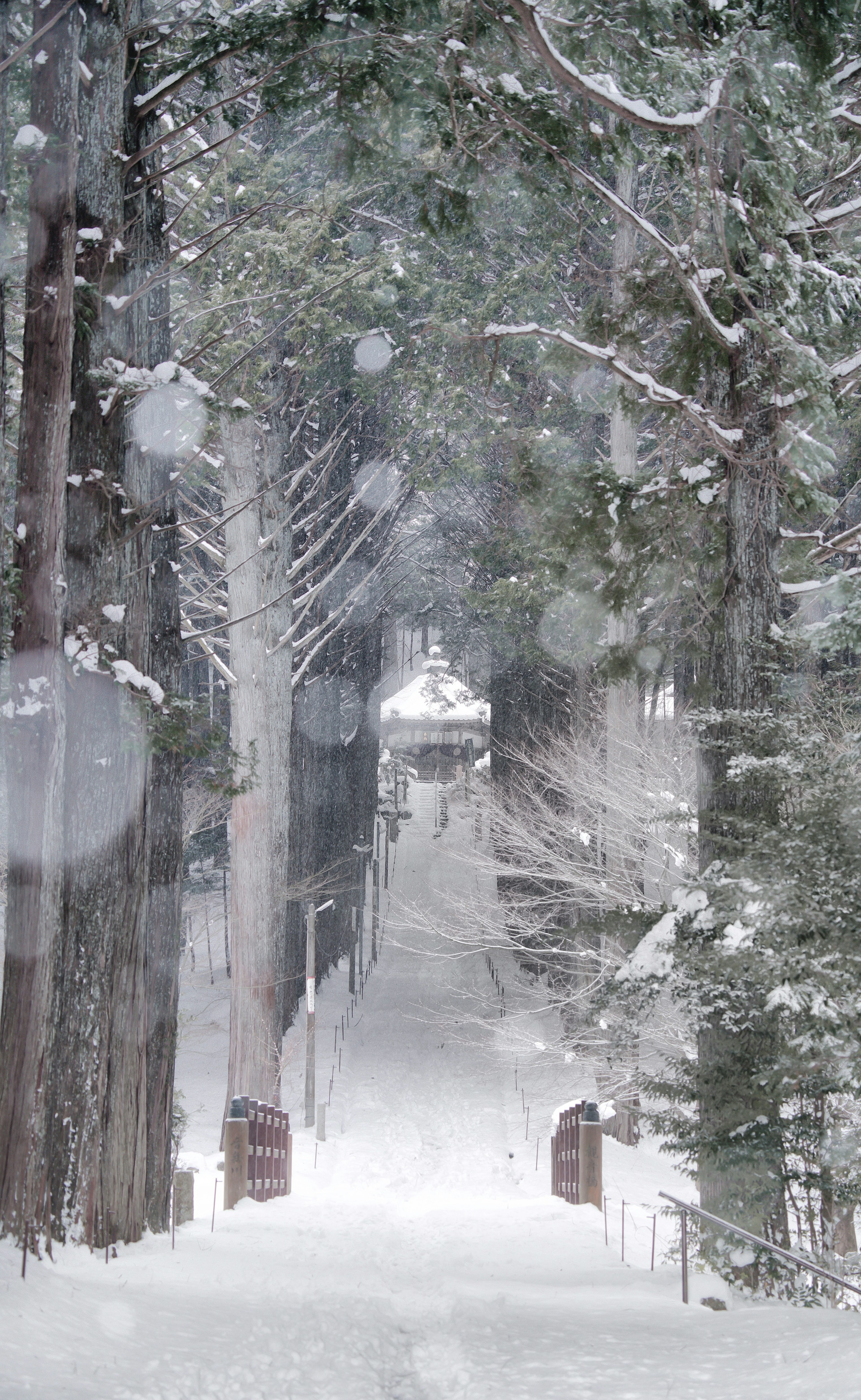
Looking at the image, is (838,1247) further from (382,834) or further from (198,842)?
(382,834)

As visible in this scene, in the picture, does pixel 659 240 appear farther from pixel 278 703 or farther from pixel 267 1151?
pixel 267 1151

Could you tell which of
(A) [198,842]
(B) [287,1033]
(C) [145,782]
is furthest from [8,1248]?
(A) [198,842]

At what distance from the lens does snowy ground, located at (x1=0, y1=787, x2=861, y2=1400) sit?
4.34 m

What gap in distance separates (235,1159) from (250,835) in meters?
5.28

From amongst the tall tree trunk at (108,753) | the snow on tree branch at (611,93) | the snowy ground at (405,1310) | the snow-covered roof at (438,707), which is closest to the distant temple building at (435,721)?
the snow-covered roof at (438,707)

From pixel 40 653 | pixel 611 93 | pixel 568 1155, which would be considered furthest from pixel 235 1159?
pixel 611 93

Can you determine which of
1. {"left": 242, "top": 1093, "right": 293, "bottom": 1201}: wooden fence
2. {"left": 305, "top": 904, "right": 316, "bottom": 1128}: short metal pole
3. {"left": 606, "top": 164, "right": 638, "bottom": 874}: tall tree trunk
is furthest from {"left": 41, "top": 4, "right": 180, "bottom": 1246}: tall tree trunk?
{"left": 305, "top": 904, "right": 316, "bottom": 1128}: short metal pole

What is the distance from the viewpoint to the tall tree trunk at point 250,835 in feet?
44.5

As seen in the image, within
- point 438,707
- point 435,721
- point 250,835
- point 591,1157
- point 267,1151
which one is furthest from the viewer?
point 438,707

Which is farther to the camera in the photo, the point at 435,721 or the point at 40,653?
the point at 435,721

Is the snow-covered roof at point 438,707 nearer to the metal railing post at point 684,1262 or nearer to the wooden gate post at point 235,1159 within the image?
the wooden gate post at point 235,1159

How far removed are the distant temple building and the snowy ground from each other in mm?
25399

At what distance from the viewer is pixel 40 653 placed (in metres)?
5.67

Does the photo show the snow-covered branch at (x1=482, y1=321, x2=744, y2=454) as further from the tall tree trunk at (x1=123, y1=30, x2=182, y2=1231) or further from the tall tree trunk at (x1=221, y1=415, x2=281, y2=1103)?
the tall tree trunk at (x1=221, y1=415, x2=281, y2=1103)
